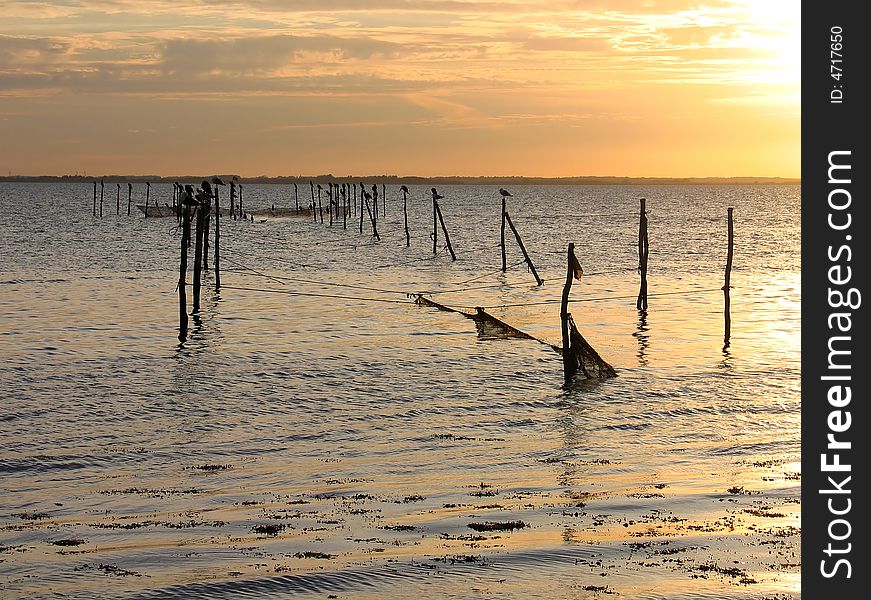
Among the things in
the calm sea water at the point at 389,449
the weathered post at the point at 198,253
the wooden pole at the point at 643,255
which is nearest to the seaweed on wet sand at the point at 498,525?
the calm sea water at the point at 389,449

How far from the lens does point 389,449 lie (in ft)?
50.8

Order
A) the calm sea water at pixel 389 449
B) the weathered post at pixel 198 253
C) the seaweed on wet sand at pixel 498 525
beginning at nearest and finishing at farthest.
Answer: the calm sea water at pixel 389 449
the seaweed on wet sand at pixel 498 525
the weathered post at pixel 198 253

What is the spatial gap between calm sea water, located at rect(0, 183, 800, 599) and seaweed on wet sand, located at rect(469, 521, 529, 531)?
0.24 ft

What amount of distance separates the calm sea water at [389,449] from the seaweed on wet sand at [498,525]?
7 cm

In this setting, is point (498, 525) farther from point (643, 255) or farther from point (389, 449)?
point (643, 255)

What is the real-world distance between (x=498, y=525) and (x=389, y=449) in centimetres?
454

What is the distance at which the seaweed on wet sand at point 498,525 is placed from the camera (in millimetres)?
11016

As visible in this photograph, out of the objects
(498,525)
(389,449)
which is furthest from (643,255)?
(498,525)

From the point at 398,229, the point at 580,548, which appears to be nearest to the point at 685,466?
the point at 580,548

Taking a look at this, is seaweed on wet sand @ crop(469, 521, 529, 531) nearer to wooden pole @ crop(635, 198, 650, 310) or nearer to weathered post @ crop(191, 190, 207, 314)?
weathered post @ crop(191, 190, 207, 314)

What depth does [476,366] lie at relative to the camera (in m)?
22.9

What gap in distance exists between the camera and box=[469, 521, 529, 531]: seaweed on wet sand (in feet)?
36.1

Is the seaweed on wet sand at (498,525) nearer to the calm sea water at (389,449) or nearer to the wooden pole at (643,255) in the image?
the calm sea water at (389,449)

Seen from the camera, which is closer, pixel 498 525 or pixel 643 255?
pixel 498 525
